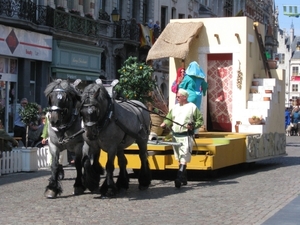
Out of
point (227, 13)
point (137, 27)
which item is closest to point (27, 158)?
point (137, 27)

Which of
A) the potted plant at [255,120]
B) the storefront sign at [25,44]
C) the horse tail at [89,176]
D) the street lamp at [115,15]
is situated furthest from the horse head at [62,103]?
the street lamp at [115,15]

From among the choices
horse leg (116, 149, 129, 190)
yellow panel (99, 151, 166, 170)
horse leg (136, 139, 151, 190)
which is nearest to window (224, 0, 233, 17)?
yellow panel (99, 151, 166, 170)

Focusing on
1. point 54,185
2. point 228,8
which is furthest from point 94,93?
point 228,8

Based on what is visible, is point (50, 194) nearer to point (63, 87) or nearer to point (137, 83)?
point (63, 87)

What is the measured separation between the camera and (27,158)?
16.9m

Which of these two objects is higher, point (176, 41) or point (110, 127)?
point (176, 41)

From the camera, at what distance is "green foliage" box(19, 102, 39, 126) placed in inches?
707

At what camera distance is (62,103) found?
38.3 feet

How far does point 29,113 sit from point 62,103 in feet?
21.1

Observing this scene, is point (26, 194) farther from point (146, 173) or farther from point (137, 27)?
point (137, 27)

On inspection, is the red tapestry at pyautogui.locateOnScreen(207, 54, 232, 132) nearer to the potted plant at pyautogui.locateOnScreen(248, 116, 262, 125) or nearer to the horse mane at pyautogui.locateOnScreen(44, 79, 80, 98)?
the potted plant at pyautogui.locateOnScreen(248, 116, 262, 125)

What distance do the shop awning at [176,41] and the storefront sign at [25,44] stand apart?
10998 millimetres

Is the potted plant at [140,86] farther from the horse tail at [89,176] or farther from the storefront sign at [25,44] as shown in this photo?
the storefront sign at [25,44]

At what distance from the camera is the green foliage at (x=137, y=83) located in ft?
57.1
